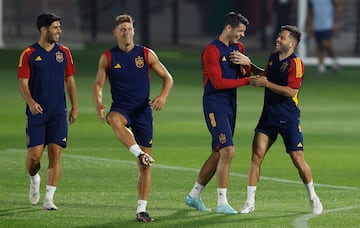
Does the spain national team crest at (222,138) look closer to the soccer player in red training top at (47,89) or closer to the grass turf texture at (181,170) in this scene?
the grass turf texture at (181,170)

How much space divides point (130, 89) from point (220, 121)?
1041 millimetres

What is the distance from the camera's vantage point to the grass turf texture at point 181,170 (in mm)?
12867

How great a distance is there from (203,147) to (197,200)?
6.03 meters

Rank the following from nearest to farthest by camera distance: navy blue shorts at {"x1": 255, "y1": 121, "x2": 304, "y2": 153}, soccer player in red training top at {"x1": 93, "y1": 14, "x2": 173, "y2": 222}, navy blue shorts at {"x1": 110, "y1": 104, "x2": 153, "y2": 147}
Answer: soccer player in red training top at {"x1": 93, "y1": 14, "x2": 173, "y2": 222}
navy blue shorts at {"x1": 110, "y1": 104, "x2": 153, "y2": 147}
navy blue shorts at {"x1": 255, "y1": 121, "x2": 304, "y2": 153}

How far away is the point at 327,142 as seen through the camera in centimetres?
2023

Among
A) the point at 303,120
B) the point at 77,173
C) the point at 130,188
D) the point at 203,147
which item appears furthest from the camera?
the point at 303,120

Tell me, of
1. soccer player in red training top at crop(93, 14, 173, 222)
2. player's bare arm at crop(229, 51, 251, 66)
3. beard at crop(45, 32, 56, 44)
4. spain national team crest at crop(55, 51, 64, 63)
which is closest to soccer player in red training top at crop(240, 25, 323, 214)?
player's bare arm at crop(229, 51, 251, 66)

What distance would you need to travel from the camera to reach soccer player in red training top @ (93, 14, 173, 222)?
12805 mm

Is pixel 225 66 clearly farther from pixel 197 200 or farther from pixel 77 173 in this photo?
pixel 77 173

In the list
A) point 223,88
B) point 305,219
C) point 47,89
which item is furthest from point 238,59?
point 47,89

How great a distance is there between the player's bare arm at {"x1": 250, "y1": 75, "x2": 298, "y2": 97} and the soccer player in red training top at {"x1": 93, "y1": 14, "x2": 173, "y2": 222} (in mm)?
884

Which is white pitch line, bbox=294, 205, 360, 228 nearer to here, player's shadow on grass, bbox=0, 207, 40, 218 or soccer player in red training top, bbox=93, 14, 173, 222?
soccer player in red training top, bbox=93, 14, 173, 222

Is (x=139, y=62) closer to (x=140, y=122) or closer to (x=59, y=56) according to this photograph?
(x=140, y=122)

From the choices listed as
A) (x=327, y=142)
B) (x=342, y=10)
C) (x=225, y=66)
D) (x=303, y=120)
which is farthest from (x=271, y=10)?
(x=225, y=66)
